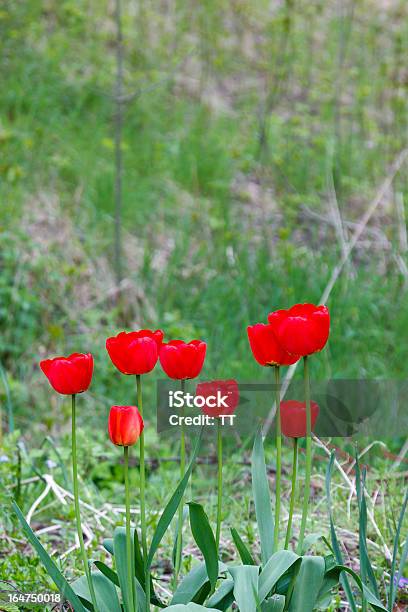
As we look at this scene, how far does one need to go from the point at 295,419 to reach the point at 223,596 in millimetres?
310

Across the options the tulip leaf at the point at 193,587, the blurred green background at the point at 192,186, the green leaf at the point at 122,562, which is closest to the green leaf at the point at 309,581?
the tulip leaf at the point at 193,587

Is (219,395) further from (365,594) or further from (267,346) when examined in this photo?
(365,594)

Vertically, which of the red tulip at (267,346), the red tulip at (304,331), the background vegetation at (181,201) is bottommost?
the background vegetation at (181,201)

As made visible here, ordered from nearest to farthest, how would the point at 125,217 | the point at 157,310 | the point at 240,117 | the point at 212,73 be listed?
the point at 157,310 < the point at 125,217 < the point at 240,117 < the point at 212,73

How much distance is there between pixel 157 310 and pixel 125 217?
2.40ft

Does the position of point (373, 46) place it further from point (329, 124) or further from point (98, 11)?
point (98, 11)

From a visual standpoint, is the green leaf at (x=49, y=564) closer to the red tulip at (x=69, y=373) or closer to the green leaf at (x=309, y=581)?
the red tulip at (x=69, y=373)

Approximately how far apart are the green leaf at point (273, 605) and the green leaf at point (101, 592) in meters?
0.25

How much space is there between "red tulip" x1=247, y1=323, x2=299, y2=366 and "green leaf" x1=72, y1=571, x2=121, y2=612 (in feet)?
1.54

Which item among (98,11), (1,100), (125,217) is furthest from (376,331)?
(98,11)

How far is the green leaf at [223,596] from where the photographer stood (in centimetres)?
128

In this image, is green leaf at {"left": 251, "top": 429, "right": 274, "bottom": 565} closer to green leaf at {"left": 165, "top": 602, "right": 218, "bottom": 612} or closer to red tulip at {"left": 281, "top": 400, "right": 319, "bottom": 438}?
red tulip at {"left": 281, "top": 400, "right": 319, "bottom": 438}

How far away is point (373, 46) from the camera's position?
5.89 m

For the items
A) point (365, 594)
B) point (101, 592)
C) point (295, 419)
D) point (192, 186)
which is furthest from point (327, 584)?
point (192, 186)
